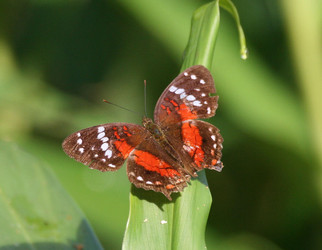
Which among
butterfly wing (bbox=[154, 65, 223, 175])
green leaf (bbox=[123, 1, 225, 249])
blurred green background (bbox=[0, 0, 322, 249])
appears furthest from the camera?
blurred green background (bbox=[0, 0, 322, 249])

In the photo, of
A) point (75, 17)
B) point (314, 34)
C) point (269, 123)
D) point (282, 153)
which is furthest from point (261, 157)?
point (75, 17)

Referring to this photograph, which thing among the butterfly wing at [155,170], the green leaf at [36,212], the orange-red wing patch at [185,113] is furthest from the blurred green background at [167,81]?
the butterfly wing at [155,170]

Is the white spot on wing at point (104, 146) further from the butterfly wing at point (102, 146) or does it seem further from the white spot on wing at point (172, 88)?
the white spot on wing at point (172, 88)

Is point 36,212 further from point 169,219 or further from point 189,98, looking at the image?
point 189,98

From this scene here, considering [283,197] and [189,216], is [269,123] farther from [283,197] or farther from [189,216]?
[189,216]

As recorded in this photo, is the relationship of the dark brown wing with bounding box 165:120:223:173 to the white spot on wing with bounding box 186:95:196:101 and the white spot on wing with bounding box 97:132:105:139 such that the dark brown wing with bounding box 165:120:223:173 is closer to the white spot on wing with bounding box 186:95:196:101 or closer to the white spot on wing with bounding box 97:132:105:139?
the white spot on wing with bounding box 186:95:196:101

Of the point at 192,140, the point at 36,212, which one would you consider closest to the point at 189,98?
the point at 192,140

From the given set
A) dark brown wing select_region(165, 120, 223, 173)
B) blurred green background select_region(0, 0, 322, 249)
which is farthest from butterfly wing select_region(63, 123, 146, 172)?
blurred green background select_region(0, 0, 322, 249)
